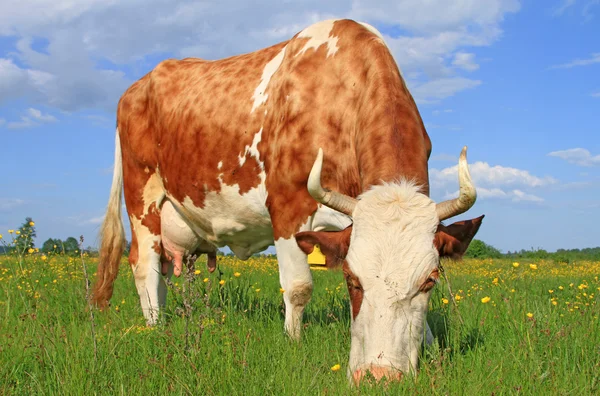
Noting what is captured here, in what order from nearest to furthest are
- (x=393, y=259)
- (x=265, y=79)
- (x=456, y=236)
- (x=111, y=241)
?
(x=393, y=259) < (x=456, y=236) < (x=265, y=79) < (x=111, y=241)

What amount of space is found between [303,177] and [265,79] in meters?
1.56

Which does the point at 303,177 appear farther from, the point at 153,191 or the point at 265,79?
the point at 153,191

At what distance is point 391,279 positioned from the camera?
371 centimetres

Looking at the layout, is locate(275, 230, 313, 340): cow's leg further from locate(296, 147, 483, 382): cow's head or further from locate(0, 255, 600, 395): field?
locate(296, 147, 483, 382): cow's head

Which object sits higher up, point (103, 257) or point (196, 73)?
point (196, 73)

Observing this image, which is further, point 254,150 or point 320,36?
point 254,150

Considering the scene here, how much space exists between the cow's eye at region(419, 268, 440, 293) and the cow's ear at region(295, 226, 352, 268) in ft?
2.17

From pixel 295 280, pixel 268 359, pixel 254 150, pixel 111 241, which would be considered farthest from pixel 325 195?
pixel 111 241

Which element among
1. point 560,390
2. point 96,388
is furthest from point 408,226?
point 96,388

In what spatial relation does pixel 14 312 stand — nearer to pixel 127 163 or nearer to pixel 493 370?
pixel 127 163

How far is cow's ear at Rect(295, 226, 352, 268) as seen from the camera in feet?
14.0

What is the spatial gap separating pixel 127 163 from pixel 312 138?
3.90 metres

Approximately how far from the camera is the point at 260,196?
609cm

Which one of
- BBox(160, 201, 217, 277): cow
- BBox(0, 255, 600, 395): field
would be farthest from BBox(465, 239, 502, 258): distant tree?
BBox(0, 255, 600, 395): field
